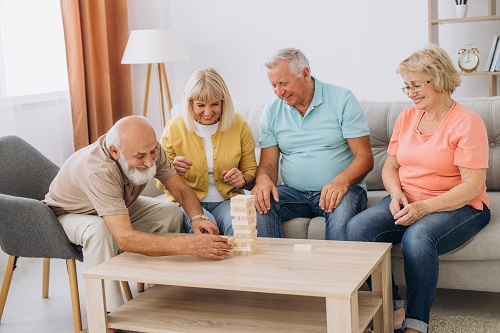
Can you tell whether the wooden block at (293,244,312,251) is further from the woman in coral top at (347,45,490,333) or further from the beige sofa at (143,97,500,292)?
the beige sofa at (143,97,500,292)

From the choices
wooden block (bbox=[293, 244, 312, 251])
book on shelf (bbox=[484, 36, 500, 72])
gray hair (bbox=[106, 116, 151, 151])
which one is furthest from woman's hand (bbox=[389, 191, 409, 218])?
book on shelf (bbox=[484, 36, 500, 72])

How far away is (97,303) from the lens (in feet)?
7.99

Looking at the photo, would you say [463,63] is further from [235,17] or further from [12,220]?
[12,220]

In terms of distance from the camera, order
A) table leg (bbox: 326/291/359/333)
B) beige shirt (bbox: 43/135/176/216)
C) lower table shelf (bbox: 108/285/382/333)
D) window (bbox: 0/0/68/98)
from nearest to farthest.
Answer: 1. table leg (bbox: 326/291/359/333)
2. lower table shelf (bbox: 108/285/382/333)
3. beige shirt (bbox: 43/135/176/216)
4. window (bbox: 0/0/68/98)

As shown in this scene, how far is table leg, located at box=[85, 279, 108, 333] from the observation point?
2.43m

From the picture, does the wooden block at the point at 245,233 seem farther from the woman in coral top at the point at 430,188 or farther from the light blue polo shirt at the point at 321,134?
the light blue polo shirt at the point at 321,134

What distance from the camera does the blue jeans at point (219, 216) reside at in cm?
295

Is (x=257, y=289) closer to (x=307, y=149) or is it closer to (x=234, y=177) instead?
(x=234, y=177)

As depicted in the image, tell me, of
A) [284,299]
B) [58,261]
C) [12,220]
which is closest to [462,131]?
[284,299]

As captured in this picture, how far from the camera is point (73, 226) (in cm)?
276

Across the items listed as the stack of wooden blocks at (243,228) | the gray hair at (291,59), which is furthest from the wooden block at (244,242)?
the gray hair at (291,59)

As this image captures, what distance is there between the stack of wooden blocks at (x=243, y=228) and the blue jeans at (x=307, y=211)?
0.40m

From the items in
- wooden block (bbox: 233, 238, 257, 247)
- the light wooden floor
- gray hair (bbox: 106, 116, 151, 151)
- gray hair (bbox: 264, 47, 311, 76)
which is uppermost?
gray hair (bbox: 264, 47, 311, 76)

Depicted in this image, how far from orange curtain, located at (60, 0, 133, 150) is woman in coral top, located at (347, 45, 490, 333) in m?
2.15
